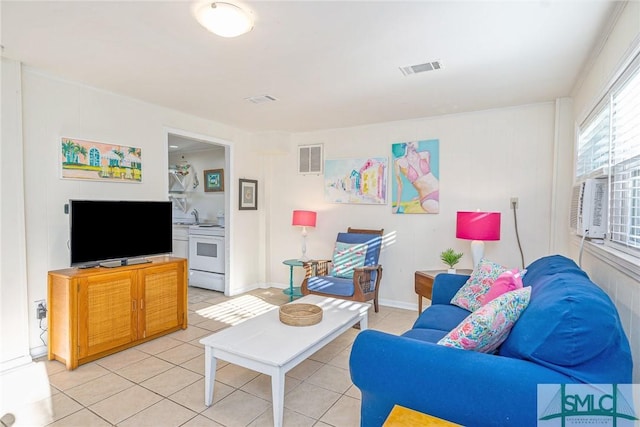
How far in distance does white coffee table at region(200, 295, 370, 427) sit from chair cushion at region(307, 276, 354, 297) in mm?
1026

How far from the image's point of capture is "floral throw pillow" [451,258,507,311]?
98.5 inches

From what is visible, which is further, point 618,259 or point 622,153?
point 622,153

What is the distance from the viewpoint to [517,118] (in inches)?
147

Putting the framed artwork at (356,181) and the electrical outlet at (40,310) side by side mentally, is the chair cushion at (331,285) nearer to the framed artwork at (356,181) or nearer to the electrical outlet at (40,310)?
the framed artwork at (356,181)

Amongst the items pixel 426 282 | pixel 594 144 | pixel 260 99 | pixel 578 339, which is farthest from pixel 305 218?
pixel 578 339

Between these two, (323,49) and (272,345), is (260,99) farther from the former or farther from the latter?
(272,345)

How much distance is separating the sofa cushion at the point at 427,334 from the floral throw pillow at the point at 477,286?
0.51 metres

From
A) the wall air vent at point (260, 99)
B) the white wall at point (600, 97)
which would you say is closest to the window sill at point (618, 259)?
the white wall at point (600, 97)

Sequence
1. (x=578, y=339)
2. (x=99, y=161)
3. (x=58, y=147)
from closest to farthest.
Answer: (x=578, y=339) → (x=58, y=147) → (x=99, y=161)

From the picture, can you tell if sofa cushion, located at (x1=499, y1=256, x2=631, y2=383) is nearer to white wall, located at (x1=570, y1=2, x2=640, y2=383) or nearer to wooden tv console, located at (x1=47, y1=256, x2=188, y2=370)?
white wall, located at (x1=570, y1=2, x2=640, y2=383)

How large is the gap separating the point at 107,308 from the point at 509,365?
295 centimetres

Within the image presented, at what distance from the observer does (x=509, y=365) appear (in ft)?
4.16

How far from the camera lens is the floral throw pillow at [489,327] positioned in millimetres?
1425

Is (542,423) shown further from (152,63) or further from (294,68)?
(152,63)
